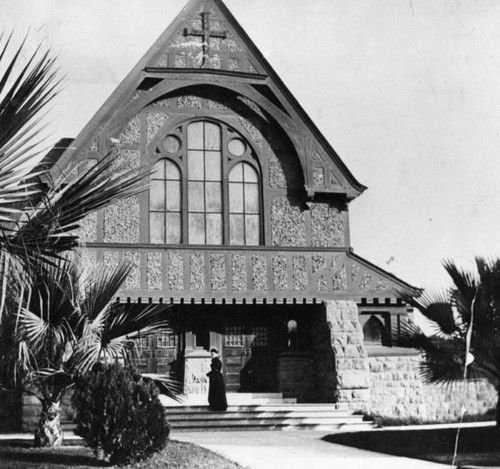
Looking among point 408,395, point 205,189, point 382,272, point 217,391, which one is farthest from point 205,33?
point 408,395

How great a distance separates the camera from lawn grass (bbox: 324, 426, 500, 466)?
1109cm

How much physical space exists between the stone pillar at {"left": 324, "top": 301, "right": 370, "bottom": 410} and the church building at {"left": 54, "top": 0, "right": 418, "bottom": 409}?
0.03m

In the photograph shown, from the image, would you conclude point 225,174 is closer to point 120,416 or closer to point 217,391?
point 217,391

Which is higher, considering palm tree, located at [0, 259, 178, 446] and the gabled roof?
the gabled roof

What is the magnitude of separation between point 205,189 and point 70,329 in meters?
9.90

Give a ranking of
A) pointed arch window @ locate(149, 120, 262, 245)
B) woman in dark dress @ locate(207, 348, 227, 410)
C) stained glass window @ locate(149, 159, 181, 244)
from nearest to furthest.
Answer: woman in dark dress @ locate(207, 348, 227, 410), stained glass window @ locate(149, 159, 181, 244), pointed arch window @ locate(149, 120, 262, 245)

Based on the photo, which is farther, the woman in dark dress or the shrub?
the woman in dark dress

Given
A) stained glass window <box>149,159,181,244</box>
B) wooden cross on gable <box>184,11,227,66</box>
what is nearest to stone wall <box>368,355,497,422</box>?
stained glass window <box>149,159,181,244</box>

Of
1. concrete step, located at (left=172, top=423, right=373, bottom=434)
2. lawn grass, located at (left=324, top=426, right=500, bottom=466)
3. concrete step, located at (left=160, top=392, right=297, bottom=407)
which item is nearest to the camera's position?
lawn grass, located at (left=324, top=426, right=500, bottom=466)

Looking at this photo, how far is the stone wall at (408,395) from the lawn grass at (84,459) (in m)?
8.48

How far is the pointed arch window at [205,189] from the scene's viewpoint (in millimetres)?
20594

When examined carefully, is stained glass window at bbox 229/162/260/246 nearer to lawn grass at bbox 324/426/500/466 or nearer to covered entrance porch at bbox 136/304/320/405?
covered entrance porch at bbox 136/304/320/405

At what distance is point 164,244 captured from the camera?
19.6 meters

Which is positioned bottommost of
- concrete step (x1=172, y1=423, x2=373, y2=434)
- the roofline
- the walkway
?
the walkway
